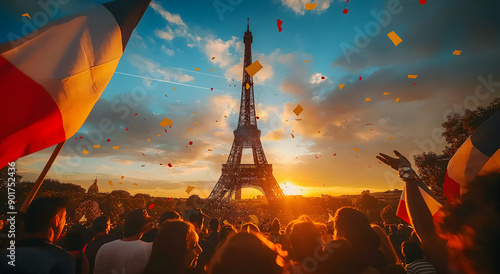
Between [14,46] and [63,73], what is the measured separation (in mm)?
643

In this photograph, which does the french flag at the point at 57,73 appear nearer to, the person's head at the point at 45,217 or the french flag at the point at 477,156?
the person's head at the point at 45,217

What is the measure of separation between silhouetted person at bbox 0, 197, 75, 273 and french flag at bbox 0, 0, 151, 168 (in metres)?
1.02

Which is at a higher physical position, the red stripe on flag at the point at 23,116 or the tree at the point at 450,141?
the tree at the point at 450,141

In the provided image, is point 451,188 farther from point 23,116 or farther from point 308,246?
point 23,116

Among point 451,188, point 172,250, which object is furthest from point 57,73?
point 451,188

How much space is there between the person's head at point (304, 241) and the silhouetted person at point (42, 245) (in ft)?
7.58

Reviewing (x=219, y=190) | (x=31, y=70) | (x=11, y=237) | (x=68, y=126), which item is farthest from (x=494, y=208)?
(x=219, y=190)

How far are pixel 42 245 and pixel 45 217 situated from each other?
0.30 metres

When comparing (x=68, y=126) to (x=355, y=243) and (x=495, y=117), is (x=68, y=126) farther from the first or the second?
(x=495, y=117)

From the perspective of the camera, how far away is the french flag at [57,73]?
3018mm

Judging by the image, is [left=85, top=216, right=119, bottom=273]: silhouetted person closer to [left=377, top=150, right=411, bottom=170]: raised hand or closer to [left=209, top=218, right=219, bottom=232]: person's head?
[left=209, top=218, right=219, bottom=232]: person's head

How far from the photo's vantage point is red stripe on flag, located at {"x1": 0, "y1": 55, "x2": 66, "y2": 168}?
2.88m

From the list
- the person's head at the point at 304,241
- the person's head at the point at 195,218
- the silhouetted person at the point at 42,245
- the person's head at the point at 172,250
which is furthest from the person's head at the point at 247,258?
the person's head at the point at 195,218

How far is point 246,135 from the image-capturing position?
36219mm
